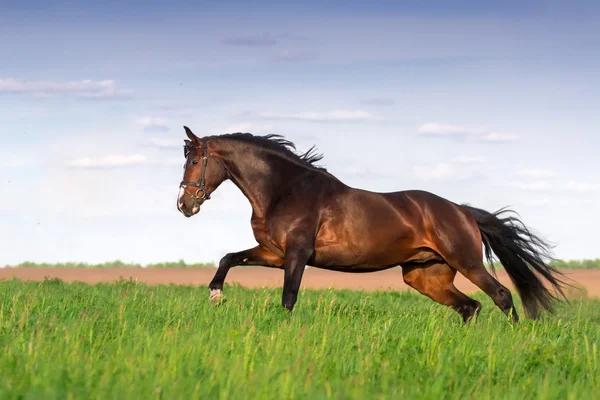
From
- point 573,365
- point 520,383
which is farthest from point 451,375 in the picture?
point 573,365

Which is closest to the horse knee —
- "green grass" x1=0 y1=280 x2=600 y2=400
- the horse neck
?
"green grass" x1=0 y1=280 x2=600 y2=400

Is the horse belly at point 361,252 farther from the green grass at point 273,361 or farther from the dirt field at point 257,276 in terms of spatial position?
the dirt field at point 257,276

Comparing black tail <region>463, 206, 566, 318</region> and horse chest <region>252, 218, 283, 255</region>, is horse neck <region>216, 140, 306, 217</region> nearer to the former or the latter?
horse chest <region>252, 218, 283, 255</region>

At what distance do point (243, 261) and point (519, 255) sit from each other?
4.30 metres

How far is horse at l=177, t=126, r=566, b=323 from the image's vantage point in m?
10.8

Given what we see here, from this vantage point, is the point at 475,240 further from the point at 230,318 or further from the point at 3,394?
the point at 3,394

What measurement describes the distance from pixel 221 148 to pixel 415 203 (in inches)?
112

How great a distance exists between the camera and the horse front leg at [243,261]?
11.0m

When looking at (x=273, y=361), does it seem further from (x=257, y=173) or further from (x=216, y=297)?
(x=257, y=173)

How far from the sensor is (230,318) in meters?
9.21

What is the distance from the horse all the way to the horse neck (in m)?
0.01

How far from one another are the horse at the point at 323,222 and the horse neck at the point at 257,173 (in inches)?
0.5

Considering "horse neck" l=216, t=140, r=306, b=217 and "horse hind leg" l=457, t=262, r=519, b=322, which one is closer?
"horse neck" l=216, t=140, r=306, b=217

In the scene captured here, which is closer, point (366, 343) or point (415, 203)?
point (366, 343)
